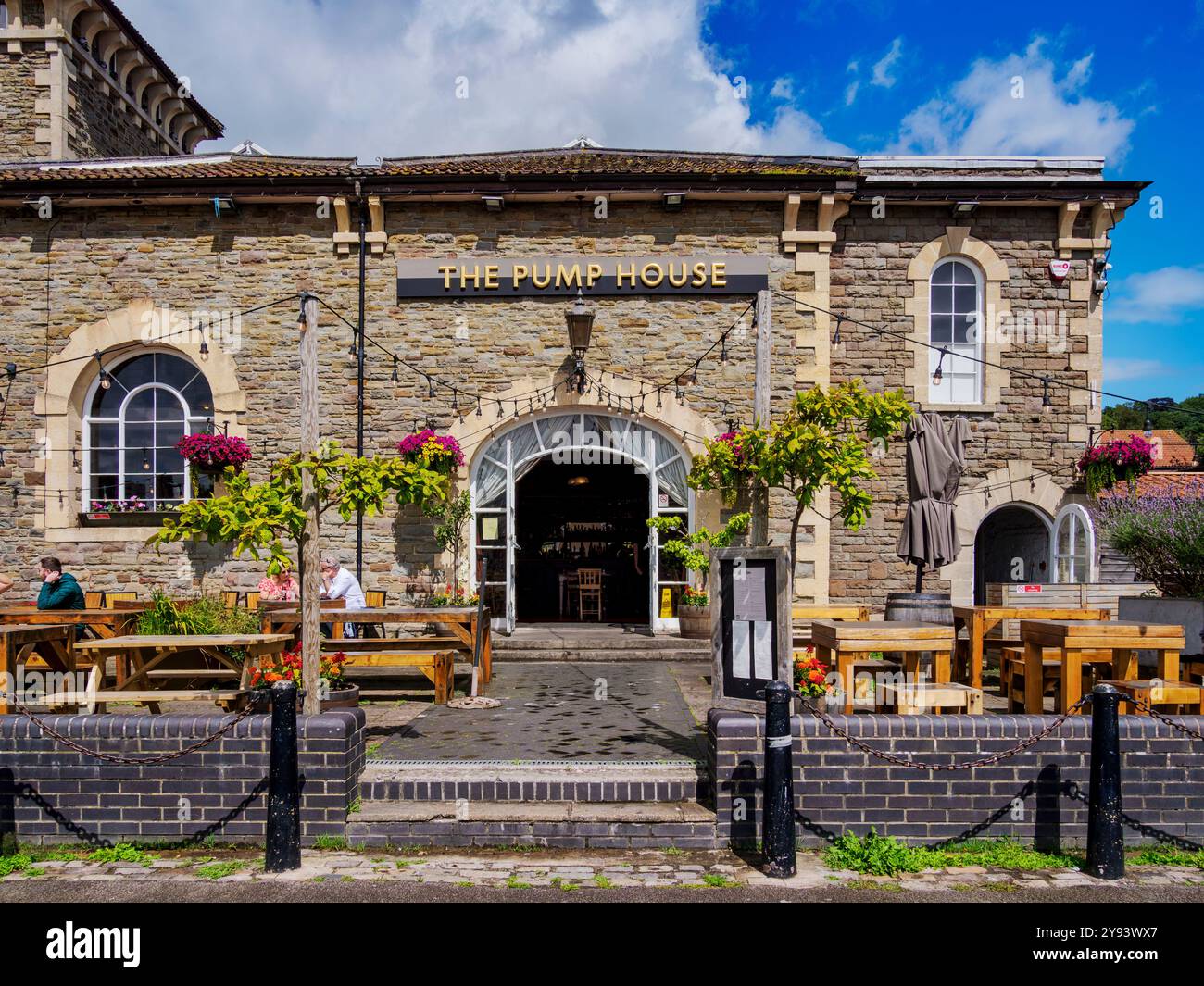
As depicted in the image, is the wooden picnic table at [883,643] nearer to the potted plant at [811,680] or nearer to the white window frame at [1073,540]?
the potted plant at [811,680]

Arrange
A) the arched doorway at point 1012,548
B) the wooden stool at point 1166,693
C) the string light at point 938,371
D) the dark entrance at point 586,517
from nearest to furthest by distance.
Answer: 1. the wooden stool at point 1166,693
2. the string light at point 938,371
3. the arched doorway at point 1012,548
4. the dark entrance at point 586,517

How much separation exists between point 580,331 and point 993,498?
6.05 metres

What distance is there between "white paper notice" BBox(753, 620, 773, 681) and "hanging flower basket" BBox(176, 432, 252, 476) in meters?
7.54

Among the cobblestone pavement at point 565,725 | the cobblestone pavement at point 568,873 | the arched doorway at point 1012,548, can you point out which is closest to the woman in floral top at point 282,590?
the cobblestone pavement at point 565,725

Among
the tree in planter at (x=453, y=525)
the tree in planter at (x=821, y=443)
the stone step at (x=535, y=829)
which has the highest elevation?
the tree in planter at (x=821, y=443)

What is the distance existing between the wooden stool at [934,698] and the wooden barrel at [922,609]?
1.11 meters

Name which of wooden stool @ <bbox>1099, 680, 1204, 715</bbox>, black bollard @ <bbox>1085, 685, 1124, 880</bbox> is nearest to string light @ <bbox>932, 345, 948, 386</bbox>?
wooden stool @ <bbox>1099, 680, 1204, 715</bbox>

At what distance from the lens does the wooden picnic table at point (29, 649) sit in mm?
7617

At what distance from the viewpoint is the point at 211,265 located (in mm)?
11898

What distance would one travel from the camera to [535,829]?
5.39m

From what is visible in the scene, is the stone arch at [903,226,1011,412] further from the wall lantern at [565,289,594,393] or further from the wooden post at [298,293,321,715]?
the wooden post at [298,293,321,715]

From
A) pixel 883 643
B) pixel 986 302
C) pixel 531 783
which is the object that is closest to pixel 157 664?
pixel 531 783

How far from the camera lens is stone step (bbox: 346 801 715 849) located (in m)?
5.37

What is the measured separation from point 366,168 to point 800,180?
608 cm
